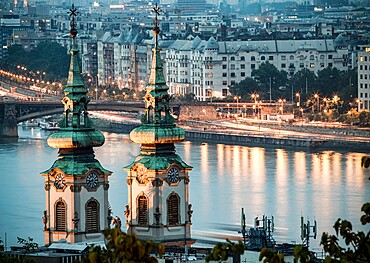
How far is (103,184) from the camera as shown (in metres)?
18.5

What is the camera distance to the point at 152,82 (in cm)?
1875

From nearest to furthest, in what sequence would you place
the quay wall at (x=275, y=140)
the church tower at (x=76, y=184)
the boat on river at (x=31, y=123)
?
1. the church tower at (x=76, y=184)
2. the quay wall at (x=275, y=140)
3. the boat on river at (x=31, y=123)

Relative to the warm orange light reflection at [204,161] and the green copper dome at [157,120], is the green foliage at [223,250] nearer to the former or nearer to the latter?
the green copper dome at [157,120]

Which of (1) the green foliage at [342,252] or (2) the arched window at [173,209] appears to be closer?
(1) the green foliage at [342,252]

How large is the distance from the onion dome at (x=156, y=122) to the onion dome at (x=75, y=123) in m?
0.35

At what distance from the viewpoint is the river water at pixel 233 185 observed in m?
25.0

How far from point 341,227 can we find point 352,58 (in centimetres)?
4198

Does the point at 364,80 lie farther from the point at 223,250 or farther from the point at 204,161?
the point at 223,250

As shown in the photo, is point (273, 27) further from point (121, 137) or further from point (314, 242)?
point (314, 242)

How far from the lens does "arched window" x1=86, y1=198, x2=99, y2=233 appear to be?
60.3ft

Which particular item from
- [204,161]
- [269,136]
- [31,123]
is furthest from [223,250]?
[31,123]

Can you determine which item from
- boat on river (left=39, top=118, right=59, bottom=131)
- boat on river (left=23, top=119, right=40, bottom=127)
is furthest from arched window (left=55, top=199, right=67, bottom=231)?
boat on river (left=23, top=119, right=40, bottom=127)

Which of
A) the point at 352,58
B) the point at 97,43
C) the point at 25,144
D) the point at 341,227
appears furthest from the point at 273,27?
the point at 341,227

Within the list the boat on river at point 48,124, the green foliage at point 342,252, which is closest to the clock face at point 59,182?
the green foliage at point 342,252
